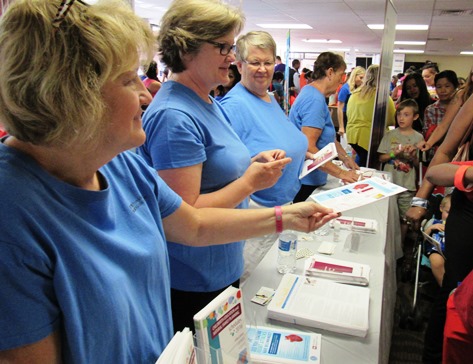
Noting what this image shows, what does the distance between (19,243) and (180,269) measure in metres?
0.78

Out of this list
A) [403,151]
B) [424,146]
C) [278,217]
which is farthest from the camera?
[403,151]

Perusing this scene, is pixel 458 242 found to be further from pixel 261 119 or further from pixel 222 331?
pixel 222 331

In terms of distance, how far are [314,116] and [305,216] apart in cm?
151

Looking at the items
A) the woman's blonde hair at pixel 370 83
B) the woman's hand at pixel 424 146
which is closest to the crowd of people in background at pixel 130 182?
the woman's hand at pixel 424 146

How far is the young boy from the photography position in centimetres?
350

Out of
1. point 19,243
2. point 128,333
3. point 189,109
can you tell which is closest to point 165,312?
point 128,333

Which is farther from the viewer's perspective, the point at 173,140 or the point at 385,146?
the point at 385,146

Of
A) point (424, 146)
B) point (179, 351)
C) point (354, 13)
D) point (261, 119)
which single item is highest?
point (354, 13)

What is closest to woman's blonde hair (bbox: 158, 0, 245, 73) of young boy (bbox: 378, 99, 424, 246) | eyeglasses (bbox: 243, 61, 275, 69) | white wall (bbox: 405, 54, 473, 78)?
eyeglasses (bbox: 243, 61, 275, 69)

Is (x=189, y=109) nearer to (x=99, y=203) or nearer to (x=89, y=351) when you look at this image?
(x=99, y=203)

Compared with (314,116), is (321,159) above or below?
below

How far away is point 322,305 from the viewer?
1.22 m

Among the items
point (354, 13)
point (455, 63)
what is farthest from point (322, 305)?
point (455, 63)

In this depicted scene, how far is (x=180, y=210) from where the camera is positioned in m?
0.96
